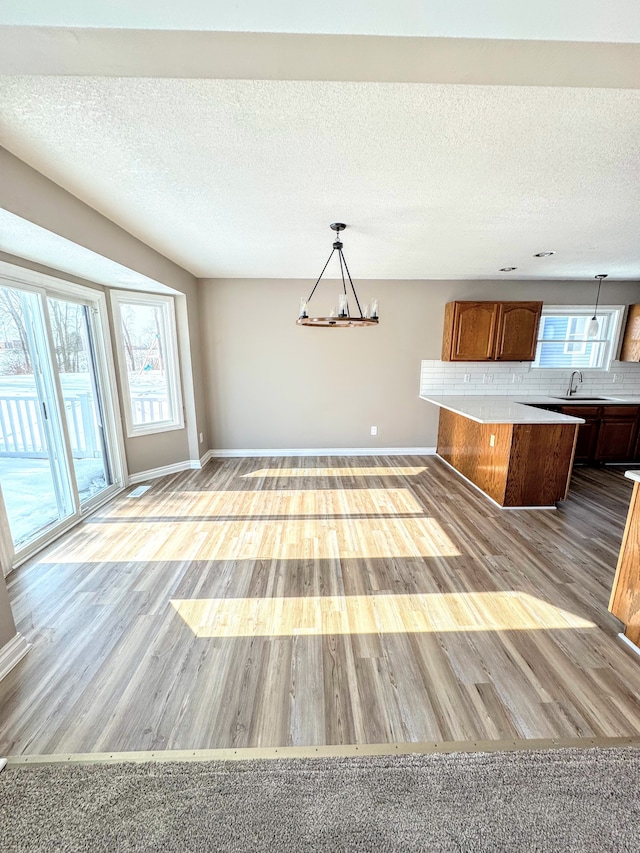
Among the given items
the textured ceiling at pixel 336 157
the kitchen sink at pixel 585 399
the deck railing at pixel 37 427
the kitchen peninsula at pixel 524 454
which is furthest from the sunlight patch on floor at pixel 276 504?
the kitchen sink at pixel 585 399

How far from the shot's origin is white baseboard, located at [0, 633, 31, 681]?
5.25 ft

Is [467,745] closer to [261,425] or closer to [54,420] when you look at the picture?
[54,420]

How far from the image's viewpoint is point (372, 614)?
1.98 m

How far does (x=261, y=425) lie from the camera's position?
497 cm

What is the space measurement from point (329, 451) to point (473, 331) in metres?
2.55

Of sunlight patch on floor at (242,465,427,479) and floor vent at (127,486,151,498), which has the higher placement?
sunlight patch on floor at (242,465,427,479)

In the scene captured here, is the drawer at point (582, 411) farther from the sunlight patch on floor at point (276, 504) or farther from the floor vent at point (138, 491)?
the floor vent at point (138, 491)

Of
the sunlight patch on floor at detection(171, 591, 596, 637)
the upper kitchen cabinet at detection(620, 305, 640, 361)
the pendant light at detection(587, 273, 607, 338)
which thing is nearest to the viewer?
the sunlight patch on floor at detection(171, 591, 596, 637)

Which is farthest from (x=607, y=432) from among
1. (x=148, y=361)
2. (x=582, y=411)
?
(x=148, y=361)

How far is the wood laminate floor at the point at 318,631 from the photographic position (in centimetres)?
139

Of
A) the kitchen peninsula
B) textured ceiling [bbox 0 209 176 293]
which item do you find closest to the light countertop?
the kitchen peninsula

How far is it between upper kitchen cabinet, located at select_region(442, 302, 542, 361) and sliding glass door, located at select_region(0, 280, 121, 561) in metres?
4.20

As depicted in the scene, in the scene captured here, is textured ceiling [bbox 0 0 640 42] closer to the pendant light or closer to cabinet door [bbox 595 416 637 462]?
the pendant light

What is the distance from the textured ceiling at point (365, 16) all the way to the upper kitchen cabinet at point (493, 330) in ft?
11.8
